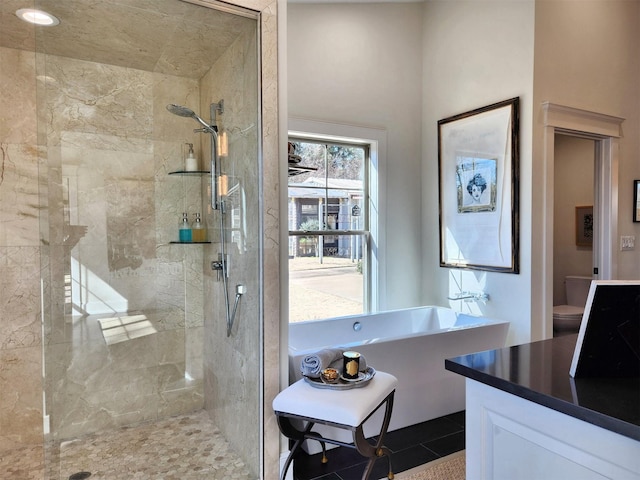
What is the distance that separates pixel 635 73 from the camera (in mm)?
3912

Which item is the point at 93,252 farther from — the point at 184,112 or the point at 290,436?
the point at 290,436

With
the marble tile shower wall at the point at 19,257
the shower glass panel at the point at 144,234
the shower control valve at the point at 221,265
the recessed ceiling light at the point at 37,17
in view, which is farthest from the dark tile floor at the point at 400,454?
the recessed ceiling light at the point at 37,17

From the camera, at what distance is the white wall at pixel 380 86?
3.55 metres

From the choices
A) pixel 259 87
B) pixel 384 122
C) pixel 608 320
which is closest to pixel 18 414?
pixel 259 87

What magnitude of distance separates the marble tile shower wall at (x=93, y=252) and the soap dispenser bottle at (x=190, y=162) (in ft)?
0.20

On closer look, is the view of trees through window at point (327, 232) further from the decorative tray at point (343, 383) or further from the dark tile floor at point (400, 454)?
Result: the decorative tray at point (343, 383)

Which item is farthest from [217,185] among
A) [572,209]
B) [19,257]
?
[572,209]

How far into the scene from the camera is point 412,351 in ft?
8.84

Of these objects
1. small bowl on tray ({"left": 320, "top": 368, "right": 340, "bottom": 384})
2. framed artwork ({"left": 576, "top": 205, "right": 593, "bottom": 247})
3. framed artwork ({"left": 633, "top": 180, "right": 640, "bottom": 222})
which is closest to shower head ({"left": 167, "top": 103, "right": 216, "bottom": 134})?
small bowl on tray ({"left": 320, "top": 368, "right": 340, "bottom": 384})

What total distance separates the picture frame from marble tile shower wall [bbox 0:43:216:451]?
225 centimetres

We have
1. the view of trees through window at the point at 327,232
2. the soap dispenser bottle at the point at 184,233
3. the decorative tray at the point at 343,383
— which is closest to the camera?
the decorative tray at the point at 343,383

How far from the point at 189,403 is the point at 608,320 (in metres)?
2.56

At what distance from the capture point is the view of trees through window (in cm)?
366

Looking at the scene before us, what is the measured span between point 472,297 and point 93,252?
115 inches
